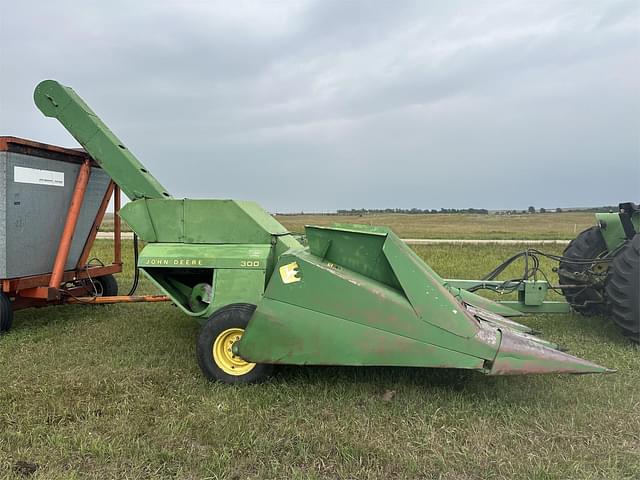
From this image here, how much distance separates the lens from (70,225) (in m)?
5.28


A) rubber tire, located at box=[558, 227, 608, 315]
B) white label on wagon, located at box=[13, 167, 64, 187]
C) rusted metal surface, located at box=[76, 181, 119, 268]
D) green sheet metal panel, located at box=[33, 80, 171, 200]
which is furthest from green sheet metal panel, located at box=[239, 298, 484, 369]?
rusted metal surface, located at box=[76, 181, 119, 268]

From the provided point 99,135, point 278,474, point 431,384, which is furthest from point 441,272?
point 278,474

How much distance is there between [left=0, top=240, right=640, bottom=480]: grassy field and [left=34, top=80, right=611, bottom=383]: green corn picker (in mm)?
294

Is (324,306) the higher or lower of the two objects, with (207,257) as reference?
lower

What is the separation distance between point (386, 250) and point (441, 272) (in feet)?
21.8

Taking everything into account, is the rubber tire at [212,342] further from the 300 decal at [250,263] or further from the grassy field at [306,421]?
the 300 decal at [250,263]

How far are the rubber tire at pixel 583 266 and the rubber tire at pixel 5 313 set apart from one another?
603 cm

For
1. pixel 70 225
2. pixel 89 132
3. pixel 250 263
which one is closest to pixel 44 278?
pixel 70 225

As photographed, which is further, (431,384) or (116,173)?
(116,173)

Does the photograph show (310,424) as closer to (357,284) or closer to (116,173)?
(357,284)

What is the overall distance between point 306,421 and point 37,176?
4150 mm

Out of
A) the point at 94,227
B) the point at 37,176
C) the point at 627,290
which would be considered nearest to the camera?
the point at 627,290

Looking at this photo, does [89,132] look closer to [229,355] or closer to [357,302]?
[229,355]

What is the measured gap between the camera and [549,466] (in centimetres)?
253
